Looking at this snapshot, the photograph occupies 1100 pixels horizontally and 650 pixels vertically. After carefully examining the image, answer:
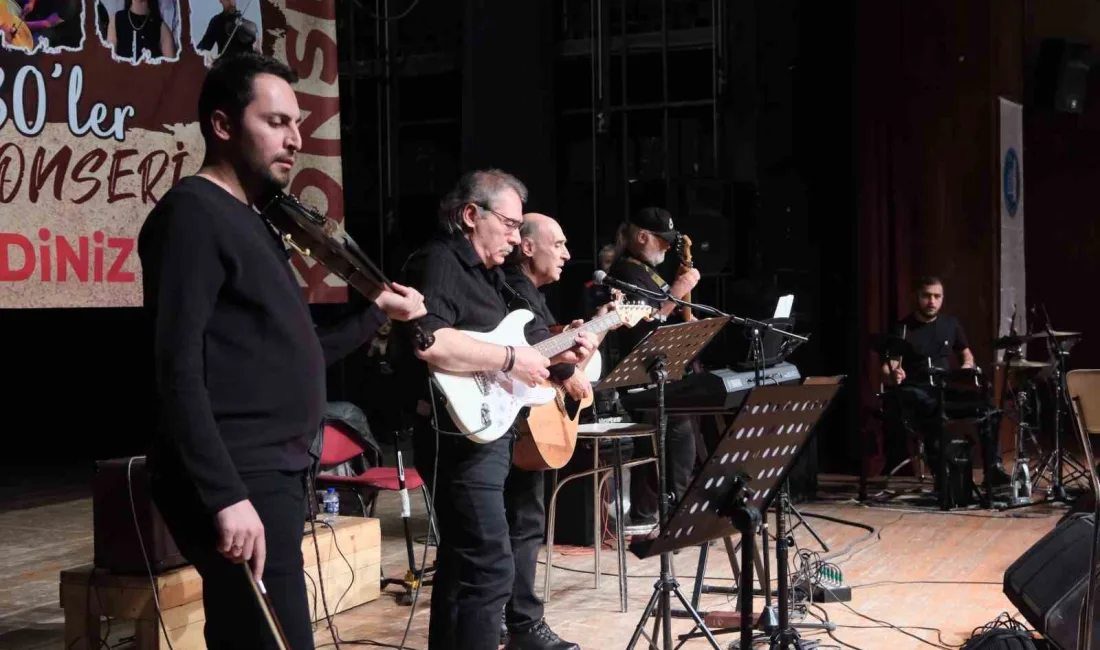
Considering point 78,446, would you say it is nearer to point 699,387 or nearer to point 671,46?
point 671,46

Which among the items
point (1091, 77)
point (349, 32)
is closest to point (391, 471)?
point (349, 32)

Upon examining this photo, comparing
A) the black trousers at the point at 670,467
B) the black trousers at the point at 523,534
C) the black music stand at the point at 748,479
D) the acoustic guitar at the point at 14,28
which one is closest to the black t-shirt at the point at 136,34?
the acoustic guitar at the point at 14,28

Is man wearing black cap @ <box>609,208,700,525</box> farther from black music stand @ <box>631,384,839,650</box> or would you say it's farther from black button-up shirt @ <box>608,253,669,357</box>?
black music stand @ <box>631,384,839,650</box>

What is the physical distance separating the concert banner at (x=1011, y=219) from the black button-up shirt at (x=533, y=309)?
6.97 metres

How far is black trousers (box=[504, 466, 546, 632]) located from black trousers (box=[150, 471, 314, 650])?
1.90m

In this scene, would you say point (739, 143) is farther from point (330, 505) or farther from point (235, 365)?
point (235, 365)

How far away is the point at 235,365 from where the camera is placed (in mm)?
2184

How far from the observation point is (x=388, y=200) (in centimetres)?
1173

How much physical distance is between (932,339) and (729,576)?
11.7 ft

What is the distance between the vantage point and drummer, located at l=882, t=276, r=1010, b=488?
825cm

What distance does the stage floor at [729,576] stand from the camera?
4.80 metres

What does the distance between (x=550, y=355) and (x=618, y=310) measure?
1.39ft

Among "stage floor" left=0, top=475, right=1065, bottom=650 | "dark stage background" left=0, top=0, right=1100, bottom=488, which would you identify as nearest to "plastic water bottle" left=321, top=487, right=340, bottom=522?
"stage floor" left=0, top=475, right=1065, bottom=650

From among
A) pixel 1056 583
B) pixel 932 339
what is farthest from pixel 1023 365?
pixel 1056 583
